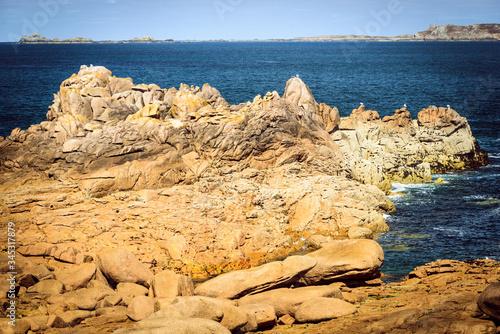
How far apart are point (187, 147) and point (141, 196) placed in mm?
5586

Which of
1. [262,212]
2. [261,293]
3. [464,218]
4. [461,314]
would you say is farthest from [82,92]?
[461,314]

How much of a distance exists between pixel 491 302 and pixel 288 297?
7.51 m

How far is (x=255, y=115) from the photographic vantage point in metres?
34.1

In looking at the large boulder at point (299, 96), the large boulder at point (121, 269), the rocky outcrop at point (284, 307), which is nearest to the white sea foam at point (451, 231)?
the rocky outcrop at point (284, 307)

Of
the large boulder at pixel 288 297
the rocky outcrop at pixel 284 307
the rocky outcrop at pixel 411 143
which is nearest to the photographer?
the rocky outcrop at pixel 284 307

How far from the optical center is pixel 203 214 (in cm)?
2712

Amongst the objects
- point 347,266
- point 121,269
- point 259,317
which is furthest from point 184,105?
point 259,317

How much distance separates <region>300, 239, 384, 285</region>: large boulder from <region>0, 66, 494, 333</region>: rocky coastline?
0.07 m

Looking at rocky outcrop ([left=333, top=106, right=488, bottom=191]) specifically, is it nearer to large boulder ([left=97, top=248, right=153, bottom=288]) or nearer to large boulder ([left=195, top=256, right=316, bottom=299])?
large boulder ([left=195, top=256, right=316, bottom=299])

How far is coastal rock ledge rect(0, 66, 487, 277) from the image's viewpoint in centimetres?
2509

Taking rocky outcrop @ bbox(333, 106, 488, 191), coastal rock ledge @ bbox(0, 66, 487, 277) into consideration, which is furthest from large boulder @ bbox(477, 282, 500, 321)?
rocky outcrop @ bbox(333, 106, 488, 191)

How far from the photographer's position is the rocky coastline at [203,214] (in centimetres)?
1708

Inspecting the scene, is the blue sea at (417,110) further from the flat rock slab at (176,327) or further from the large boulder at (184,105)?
the large boulder at (184,105)

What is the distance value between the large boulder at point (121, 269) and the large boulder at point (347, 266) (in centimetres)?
710
